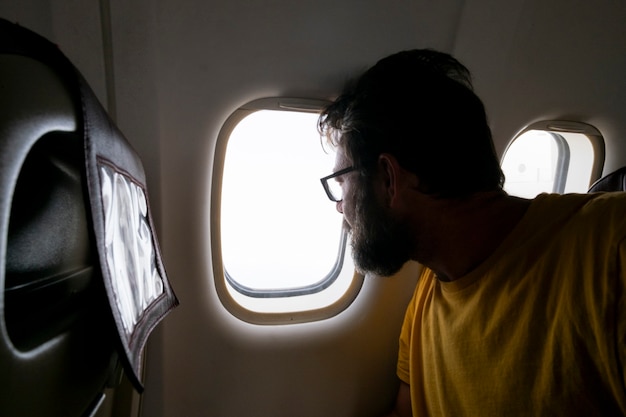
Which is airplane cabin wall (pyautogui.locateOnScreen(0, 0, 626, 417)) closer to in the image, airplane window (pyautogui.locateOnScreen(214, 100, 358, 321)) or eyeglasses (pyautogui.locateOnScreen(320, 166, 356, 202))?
airplane window (pyautogui.locateOnScreen(214, 100, 358, 321))

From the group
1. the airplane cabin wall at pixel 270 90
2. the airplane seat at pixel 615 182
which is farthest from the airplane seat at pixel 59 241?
the airplane seat at pixel 615 182

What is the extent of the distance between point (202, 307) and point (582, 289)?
1.18m

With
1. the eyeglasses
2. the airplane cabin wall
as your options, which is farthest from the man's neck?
the airplane cabin wall

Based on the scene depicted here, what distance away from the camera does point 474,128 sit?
1009 millimetres

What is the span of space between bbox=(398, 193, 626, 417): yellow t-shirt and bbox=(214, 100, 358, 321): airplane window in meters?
0.64

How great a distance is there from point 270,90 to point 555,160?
1959 mm

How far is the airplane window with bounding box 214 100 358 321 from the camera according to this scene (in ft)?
4.43

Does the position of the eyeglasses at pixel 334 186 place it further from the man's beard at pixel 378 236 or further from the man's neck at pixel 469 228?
the man's neck at pixel 469 228

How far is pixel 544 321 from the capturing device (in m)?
0.80

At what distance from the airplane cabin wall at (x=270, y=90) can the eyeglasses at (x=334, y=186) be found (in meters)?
0.33

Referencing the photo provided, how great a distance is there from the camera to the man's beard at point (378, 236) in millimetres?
1070

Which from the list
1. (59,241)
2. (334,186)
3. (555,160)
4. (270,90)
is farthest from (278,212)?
(555,160)

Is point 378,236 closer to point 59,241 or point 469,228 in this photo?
point 469,228

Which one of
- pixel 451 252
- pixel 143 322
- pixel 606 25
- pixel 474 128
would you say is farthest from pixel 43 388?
pixel 606 25
